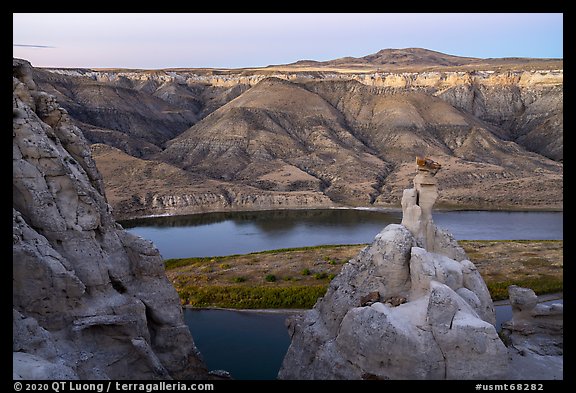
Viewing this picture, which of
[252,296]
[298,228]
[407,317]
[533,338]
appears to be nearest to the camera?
[407,317]

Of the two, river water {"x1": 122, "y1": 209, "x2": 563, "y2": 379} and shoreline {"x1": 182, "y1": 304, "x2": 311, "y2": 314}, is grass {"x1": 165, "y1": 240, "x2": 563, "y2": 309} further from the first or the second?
river water {"x1": 122, "y1": 209, "x2": 563, "y2": 379}

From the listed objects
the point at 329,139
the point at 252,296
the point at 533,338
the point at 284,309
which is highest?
the point at 329,139

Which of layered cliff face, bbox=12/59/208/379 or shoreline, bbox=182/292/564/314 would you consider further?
shoreline, bbox=182/292/564/314

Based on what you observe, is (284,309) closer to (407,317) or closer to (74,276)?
(407,317)

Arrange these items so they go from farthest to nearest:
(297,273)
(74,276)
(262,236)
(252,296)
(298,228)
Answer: (298,228) < (262,236) < (297,273) < (252,296) < (74,276)

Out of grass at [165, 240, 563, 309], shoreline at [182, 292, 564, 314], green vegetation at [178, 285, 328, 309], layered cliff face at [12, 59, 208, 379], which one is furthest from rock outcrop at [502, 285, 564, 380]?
green vegetation at [178, 285, 328, 309]

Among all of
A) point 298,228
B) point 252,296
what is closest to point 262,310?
point 252,296

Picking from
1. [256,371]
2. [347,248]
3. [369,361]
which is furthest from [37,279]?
[347,248]
